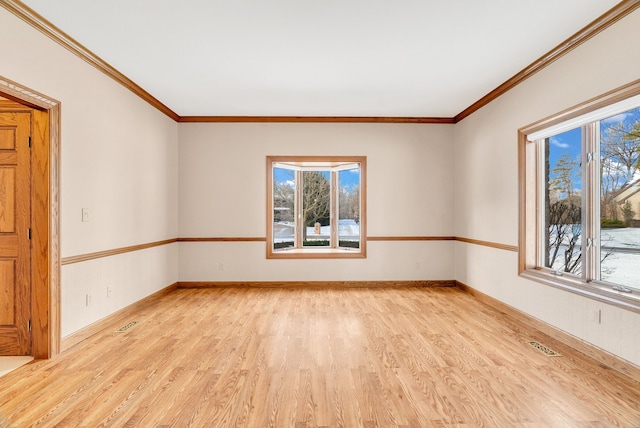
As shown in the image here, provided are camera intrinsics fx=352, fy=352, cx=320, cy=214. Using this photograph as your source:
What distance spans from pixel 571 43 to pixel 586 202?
140 cm

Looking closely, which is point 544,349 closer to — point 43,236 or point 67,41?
point 43,236

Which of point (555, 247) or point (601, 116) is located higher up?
point (601, 116)

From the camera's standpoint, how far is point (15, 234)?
296cm

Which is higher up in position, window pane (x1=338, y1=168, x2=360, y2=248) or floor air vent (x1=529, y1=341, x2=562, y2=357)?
window pane (x1=338, y1=168, x2=360, y2=248)

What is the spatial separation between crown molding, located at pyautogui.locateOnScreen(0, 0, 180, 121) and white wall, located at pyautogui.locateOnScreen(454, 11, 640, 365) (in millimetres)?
4429

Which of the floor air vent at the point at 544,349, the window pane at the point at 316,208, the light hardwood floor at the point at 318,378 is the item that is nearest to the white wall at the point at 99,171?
the light hardwood floor at the point at 318,378

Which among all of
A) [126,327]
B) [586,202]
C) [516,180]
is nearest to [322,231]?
[516,180]

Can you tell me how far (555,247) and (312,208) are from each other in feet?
12.1

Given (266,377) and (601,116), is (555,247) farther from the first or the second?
(266,377)

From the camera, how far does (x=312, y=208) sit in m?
6.24

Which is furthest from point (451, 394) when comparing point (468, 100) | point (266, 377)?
point (468, 100)

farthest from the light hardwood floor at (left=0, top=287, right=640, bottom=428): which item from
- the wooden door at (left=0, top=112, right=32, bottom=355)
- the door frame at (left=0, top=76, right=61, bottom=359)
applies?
the wooden door at (left=0, top=112, right=32, bottom=355)

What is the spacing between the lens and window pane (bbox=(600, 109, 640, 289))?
2719mm

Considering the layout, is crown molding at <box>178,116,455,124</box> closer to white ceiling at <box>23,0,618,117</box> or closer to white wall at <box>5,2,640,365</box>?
white wall at <box>5,2,640,365</box>
